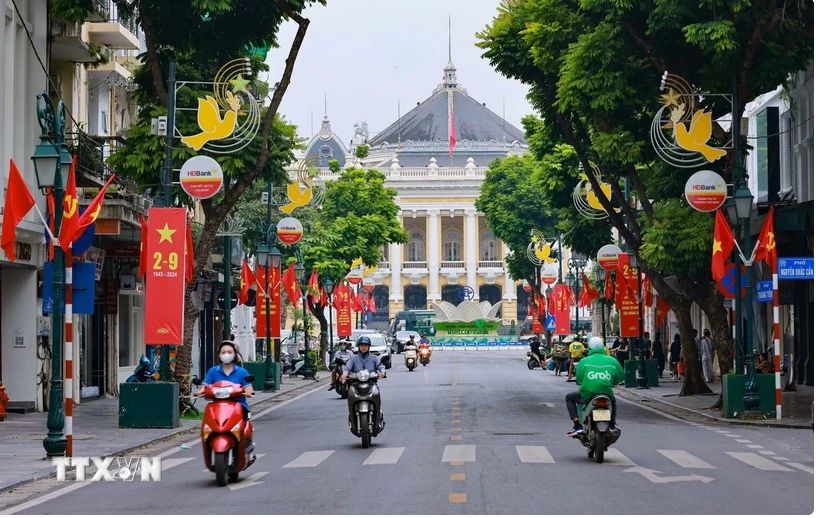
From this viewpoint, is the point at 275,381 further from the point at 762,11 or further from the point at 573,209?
the point at 762,11

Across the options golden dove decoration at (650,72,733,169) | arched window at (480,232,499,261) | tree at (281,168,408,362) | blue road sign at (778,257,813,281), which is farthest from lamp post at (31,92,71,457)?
arched window at (480,232,499,261)

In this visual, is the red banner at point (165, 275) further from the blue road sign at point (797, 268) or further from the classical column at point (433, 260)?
the classical column at point (433, 260)

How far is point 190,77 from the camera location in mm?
30328

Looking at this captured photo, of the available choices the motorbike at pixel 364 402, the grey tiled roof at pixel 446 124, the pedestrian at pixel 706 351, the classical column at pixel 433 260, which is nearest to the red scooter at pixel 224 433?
the motorbike at pixel 364 402

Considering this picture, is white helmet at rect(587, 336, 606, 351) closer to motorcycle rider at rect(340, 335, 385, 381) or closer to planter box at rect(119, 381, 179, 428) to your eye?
motorcycle rider at rect(340, 335, 385, 381)

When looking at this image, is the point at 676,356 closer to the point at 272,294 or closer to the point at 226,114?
the point at 272,294

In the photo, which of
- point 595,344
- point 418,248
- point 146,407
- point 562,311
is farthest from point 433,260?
point 595,344

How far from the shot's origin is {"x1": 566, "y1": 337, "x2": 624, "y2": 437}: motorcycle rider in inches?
701

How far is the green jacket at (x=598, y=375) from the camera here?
17.8m

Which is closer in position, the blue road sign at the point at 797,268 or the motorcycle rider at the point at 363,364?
the motorcycle rider at the point at 363,364

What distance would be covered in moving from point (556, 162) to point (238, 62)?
2099 cm

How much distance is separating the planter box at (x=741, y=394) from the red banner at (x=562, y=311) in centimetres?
3260

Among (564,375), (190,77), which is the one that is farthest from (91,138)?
(564,375)

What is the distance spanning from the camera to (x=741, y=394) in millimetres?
27000
